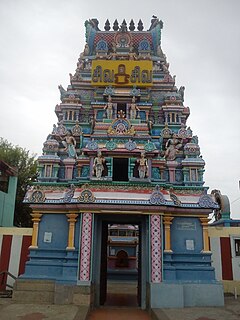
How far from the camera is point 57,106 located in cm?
1575

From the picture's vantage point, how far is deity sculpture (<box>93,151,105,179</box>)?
1243 centimetres

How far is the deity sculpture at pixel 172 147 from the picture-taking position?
1370 centimetres

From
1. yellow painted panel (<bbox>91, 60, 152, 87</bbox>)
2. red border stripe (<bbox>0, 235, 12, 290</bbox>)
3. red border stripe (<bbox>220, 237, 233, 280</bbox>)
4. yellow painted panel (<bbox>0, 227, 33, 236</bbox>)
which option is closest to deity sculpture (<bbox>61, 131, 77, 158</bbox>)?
yellow painted panel (<bbox>91, 60, 152, 87</bbox>)

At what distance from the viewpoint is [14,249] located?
13.9 metres

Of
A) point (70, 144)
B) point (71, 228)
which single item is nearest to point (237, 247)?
point (71, 228)

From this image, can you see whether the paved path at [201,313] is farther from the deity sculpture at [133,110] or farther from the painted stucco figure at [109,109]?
the painted stucco figure at [109,109]

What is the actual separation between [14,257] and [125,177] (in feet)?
20.5

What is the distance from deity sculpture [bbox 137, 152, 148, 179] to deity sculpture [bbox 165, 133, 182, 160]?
4.85 feet

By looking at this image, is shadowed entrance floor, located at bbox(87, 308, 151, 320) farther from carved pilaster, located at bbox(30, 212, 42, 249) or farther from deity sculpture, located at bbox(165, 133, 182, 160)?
deity sculpture, located at bbox(165, 133, 182, 160)

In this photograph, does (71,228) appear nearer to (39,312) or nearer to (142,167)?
(39,312)

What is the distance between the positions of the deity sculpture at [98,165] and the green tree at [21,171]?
1397 centimetres

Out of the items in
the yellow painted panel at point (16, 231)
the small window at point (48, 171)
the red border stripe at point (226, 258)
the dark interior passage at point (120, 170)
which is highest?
the dark interior passage at point (120, 170)

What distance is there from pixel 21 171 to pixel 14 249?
40.5 ft

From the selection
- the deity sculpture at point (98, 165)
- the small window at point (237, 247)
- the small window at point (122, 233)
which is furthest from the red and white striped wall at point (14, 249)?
the small window at point (122, 233)
